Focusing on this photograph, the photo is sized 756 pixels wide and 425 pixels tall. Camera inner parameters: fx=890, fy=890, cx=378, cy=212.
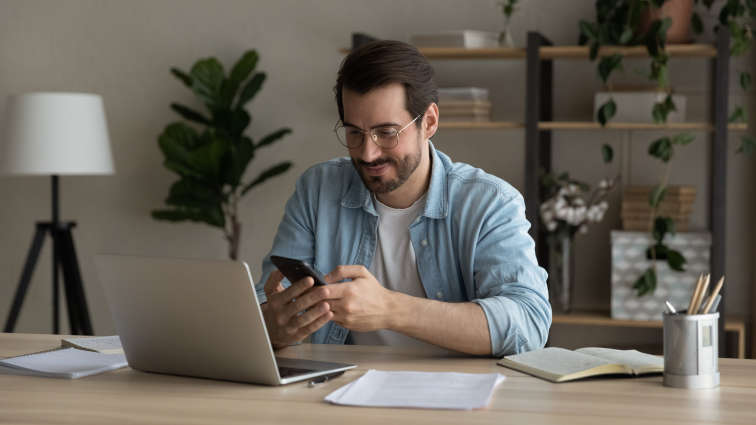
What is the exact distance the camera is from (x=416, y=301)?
163 cm

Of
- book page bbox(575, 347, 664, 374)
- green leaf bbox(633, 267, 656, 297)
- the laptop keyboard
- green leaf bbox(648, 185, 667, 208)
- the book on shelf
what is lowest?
green leaf bbox(633, 267, 656, 297)

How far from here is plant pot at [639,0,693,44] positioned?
10.2 feet

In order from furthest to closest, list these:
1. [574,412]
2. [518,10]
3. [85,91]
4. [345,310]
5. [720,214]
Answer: [85,91] → [518,10] → [720,214] → [345,310] → [574,412]

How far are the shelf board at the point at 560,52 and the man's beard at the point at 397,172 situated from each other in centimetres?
141

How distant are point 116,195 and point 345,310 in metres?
2.84

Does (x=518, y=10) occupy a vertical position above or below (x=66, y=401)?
above

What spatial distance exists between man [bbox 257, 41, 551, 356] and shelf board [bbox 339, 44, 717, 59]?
129 centimetres

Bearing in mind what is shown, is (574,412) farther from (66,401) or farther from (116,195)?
(116,195)

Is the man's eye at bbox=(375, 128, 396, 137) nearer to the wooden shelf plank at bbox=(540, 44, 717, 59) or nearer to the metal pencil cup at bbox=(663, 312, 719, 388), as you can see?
the metal pencil cup at bbox=(663, 312, 719, 388)

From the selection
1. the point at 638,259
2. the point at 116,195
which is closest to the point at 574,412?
the point at 638,259

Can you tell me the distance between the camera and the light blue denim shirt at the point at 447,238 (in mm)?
1787

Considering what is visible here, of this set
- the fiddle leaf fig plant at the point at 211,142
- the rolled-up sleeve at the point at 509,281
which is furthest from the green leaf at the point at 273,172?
the rolled-up sleeve at the point at 509,281

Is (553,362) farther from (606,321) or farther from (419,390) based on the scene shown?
(606,321)

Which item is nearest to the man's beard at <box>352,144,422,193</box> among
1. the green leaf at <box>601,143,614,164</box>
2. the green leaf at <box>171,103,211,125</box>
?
the green leaf at <box>601,143,614,164</box>
